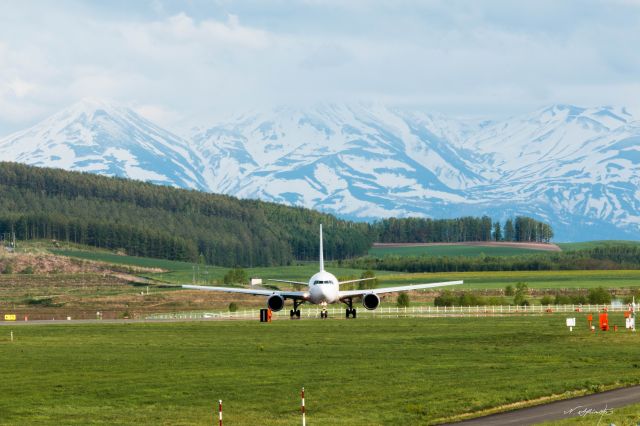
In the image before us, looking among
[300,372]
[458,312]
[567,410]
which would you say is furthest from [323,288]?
[567,410]

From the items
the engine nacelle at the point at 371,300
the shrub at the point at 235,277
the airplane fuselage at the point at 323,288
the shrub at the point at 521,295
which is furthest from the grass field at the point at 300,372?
the shrub at the point at 235,277

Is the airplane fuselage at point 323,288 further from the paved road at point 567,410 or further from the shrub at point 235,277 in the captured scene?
the shrub at point 235,277

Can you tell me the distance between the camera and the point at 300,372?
5169 centimetres

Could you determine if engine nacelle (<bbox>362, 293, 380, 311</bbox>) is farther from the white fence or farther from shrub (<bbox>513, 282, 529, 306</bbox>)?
shrub (<bbox>513, 282, 529, 306</bbox>)

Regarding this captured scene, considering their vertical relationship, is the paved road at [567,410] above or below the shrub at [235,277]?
below

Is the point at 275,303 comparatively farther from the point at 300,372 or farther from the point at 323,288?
the point at 300,372

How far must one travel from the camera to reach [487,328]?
82.5 metres

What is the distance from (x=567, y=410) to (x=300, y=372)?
16.5 meters

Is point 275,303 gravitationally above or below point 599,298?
below

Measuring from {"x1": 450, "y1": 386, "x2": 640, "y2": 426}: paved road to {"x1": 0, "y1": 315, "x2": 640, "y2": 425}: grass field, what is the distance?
1.42m

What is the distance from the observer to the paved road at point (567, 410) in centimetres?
3566

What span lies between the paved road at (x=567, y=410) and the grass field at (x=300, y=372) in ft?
4.66

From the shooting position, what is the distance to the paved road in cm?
3566

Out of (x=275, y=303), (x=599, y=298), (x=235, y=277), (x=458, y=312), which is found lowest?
(x=458, y=312)
